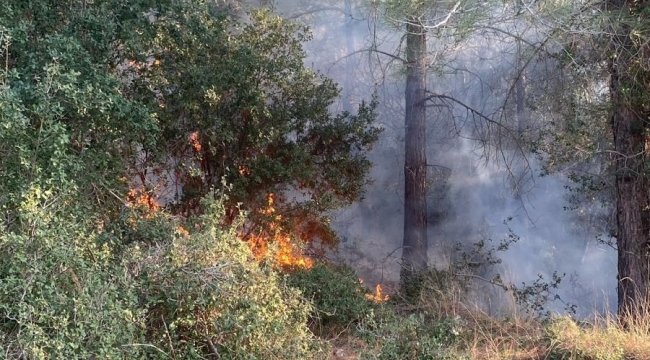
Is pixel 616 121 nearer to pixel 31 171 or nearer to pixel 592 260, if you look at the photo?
pixel 31 171

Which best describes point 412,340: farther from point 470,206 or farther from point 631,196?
point 470,206

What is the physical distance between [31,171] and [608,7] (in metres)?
5.85

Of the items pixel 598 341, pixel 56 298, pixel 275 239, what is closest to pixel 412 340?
pixel 598 341

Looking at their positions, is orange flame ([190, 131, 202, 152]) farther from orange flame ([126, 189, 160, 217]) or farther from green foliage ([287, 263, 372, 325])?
green foliage ([287, 263, 372, 325])

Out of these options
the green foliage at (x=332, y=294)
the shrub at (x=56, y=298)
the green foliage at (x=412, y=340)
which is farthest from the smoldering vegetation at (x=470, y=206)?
the shrub at (x=56, y=298)

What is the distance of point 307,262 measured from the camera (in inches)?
392

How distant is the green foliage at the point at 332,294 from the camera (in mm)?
6770

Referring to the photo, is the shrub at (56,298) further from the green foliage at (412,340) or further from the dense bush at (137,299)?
the green foliage at (412,340)

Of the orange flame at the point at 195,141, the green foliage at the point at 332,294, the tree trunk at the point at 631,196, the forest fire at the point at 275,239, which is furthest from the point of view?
the forest fire at the point at 275,239

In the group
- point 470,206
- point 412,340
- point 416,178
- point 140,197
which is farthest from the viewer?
point 470,206

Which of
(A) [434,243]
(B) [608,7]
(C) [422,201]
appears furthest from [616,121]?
(A) [434,243]

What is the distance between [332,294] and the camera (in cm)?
703

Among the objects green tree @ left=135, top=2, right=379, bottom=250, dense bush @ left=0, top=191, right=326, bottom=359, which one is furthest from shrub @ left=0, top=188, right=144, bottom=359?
green tree @ left=135, top=2, right=379, bottom=250

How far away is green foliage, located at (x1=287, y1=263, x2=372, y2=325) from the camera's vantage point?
6.77 metres
